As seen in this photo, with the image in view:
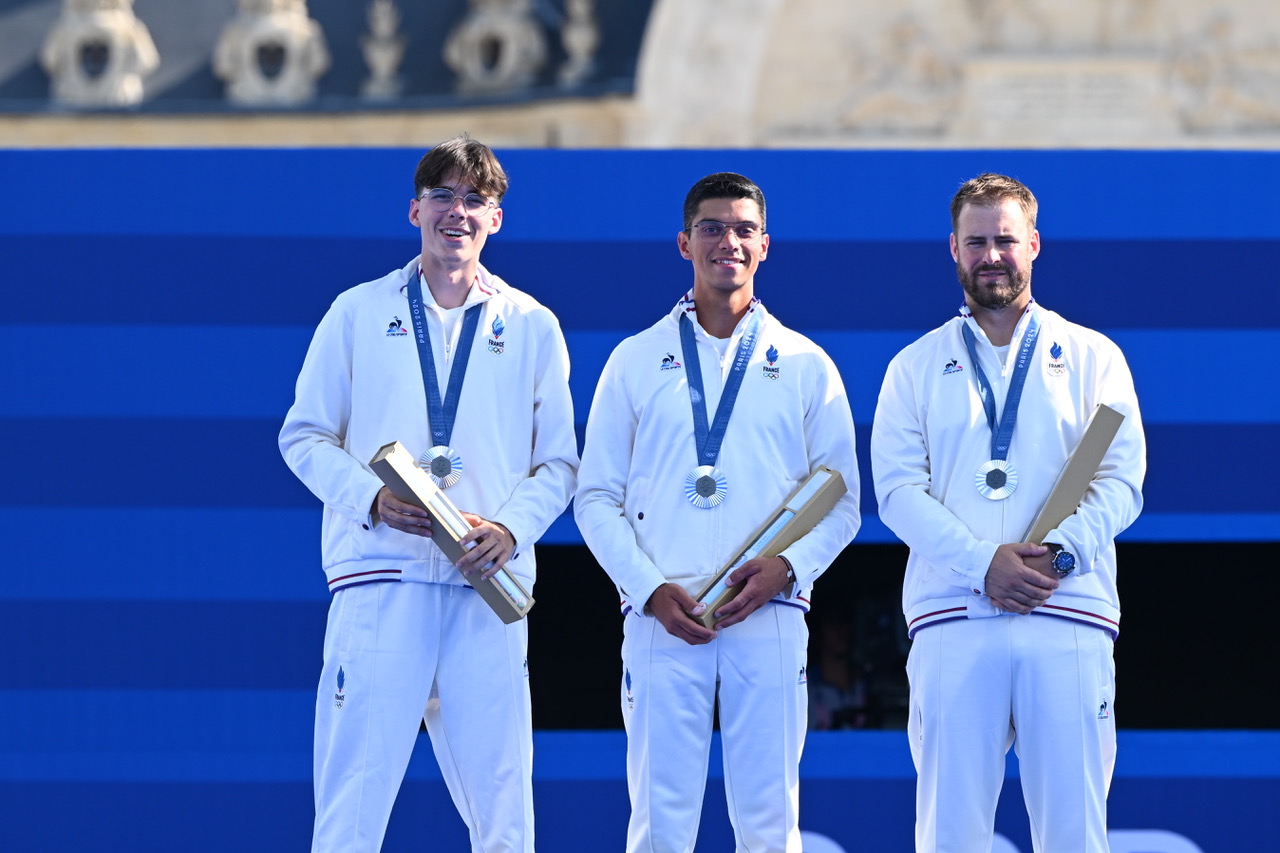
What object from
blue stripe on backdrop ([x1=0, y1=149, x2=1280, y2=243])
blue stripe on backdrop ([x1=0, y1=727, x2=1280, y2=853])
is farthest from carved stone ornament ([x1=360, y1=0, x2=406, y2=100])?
blue stripe on backdrop ([x1=0, y1=727, x2=1280, y2=853])

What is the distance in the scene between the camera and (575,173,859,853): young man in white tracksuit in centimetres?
435

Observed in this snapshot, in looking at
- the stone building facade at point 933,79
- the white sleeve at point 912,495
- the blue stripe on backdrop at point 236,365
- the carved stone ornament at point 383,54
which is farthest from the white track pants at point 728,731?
the carved stone ornament at point 383,54

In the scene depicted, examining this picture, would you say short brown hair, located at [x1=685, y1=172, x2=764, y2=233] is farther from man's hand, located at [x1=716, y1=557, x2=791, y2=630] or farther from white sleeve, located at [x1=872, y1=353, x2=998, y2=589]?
man's hand, located at [x1=716, y1=557, x2=791, y2=630]

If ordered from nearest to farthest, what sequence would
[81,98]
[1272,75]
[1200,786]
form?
1. [1200,786]
2. [1272,75]
3. [81,98]

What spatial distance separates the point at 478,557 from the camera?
4.33 meters

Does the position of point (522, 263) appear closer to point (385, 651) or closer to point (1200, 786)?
point (385, 651)

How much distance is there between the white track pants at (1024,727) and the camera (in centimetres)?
428

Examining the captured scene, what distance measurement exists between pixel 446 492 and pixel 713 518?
711 millimetres

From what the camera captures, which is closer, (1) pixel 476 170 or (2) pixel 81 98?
(1) pixel 476 170

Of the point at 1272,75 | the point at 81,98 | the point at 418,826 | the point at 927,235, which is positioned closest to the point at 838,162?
the point at 927,235

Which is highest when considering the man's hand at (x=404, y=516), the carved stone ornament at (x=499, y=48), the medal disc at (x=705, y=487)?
the carved stone ornament at (x=499, y=48)

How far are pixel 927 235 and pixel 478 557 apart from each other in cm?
229

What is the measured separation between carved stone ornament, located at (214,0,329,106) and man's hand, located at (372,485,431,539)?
78.5 ft

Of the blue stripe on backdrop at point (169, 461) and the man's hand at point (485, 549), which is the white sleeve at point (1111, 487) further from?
the man's hand at point (485, 549)
